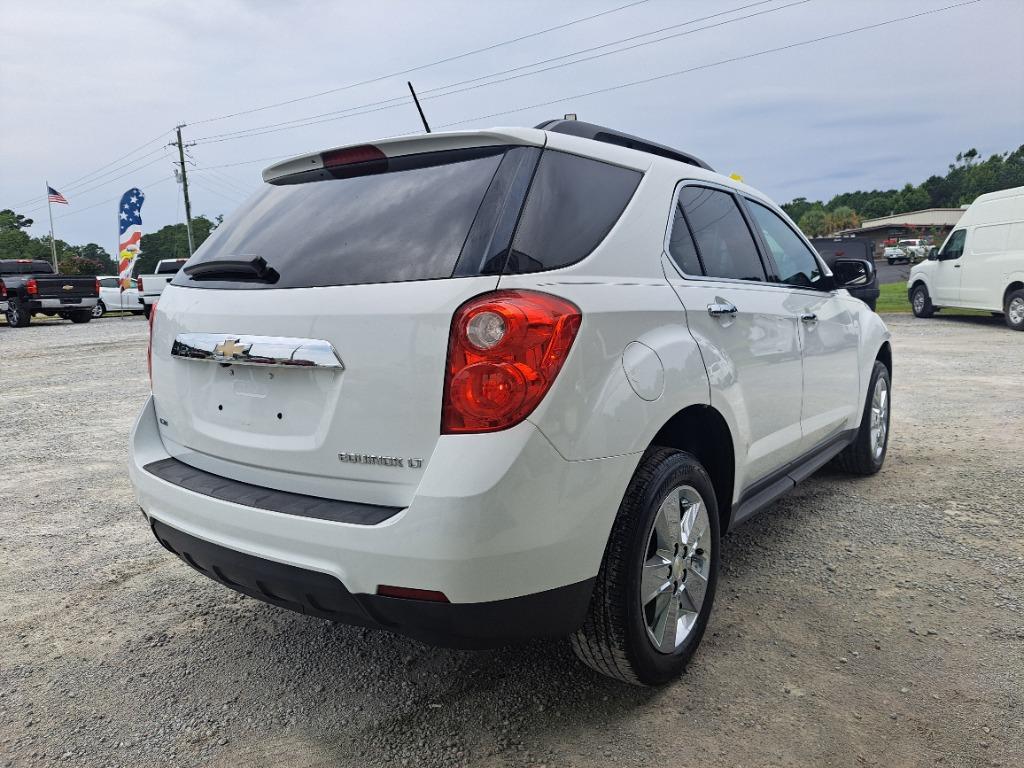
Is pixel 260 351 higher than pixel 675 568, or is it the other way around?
pixel 260 351

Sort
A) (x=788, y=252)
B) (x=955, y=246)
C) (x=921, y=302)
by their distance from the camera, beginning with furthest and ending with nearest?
(x=921, y=302) < (x=955, y=246) < (x=788, y=252)

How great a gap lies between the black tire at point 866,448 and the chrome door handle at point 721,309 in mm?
2061

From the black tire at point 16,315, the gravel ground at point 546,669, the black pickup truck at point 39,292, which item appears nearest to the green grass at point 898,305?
the gravel ground at point 546,669

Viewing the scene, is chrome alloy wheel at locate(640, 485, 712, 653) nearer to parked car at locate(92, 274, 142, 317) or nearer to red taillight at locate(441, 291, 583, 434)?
red taillight at locate(441, 291, 583, 434)

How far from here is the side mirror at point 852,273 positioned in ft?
13.7

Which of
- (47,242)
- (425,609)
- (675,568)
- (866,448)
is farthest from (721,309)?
(47,242)

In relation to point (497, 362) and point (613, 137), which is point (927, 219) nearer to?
point (613, 137)

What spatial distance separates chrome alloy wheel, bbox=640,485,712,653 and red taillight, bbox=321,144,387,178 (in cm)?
137

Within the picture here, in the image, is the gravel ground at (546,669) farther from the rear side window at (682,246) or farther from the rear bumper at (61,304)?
the rear bumper at (61,304)

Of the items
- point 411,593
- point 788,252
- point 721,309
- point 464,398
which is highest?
point 788,252

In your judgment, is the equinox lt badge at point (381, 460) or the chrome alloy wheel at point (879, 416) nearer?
the equinox lt badge at point (381, 460)

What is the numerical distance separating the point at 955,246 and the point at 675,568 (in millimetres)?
16131

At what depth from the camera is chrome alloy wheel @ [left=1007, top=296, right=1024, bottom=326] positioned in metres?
14.2

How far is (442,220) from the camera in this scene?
2189 millimetres
